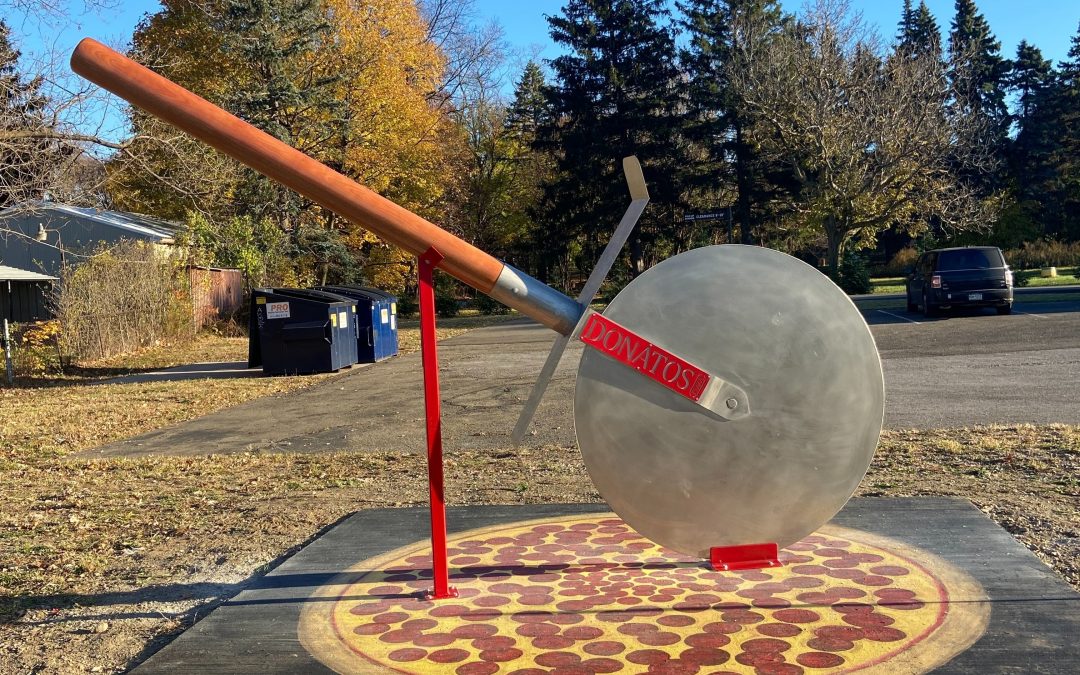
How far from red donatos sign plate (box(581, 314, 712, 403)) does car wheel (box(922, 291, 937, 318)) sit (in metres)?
21.5

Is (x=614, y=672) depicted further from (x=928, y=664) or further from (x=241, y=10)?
(x=241, y=10)

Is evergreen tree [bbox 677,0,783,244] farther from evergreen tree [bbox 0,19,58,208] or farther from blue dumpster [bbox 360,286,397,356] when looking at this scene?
evergreen tree [bbox 0,19,58,208]

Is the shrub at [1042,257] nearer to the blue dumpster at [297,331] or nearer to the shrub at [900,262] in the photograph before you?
the shrub at [900,262]

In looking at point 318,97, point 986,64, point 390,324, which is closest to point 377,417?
point 390,324

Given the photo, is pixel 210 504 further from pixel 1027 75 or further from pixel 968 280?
pixel 1027 75

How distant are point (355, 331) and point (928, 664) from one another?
15705mm

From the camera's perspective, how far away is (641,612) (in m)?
4.36

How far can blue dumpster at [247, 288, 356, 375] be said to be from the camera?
17000 millimetres

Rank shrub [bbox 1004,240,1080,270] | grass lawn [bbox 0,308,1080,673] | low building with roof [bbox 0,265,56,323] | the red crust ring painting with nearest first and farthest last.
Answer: the red crust ring painting, grass lawn [bbox 0,308,1080,673], low building with roof [bbox 0,265,56,323], shrub [bbox 1004,240,1080,270]

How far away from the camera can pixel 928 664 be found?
143 inches

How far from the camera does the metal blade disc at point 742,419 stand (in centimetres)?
417

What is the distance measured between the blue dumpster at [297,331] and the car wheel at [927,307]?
1505cm

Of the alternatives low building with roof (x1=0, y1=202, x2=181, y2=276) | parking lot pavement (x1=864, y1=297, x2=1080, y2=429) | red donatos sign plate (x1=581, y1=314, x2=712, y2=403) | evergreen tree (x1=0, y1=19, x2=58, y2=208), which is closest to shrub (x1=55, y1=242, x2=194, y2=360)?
evergreen tree (x1=0, y1=19, x2=58, y2=208)

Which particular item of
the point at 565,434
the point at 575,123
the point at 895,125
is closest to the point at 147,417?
the point at 565,434
